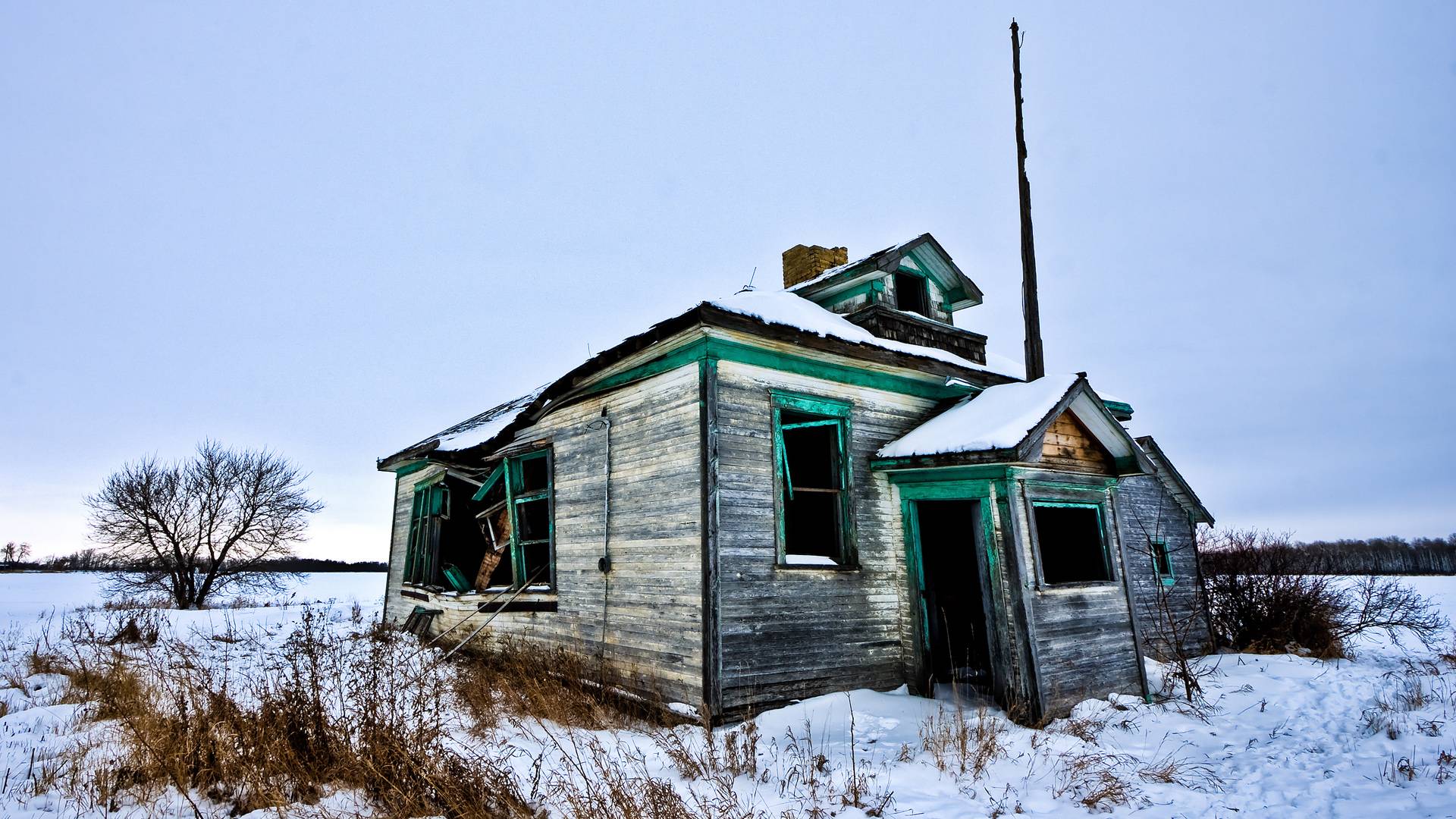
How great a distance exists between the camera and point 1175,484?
43.8 ft

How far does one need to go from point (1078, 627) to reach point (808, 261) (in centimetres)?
735

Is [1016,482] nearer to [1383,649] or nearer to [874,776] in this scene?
[874,776]

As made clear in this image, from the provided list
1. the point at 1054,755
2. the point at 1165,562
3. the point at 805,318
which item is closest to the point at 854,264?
the point at 805,318

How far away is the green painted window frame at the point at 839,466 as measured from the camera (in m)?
7.86

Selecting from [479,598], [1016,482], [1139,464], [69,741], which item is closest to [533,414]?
[479,598]

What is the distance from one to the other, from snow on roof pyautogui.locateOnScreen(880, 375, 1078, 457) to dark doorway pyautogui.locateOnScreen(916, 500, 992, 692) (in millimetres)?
1301

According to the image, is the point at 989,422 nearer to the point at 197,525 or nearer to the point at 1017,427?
the point at 1017,427

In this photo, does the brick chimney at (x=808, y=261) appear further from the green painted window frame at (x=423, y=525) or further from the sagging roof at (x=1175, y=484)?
the green painted window frame at (x=423, y=525)

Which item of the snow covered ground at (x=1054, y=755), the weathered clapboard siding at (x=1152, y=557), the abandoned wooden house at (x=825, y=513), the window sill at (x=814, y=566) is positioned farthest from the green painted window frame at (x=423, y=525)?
the weathered clapboard siding at (x=1152, y=557)

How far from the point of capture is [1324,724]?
24.2 feet

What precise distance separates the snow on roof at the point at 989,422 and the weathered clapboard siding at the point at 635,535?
2.63 metres

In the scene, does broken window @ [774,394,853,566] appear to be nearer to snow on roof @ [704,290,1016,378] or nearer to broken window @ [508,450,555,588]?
snow on roof @ [704,290,1016,378]

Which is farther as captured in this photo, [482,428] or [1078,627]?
[482,428]

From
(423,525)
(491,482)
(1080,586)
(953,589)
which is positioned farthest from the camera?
(423,525)
